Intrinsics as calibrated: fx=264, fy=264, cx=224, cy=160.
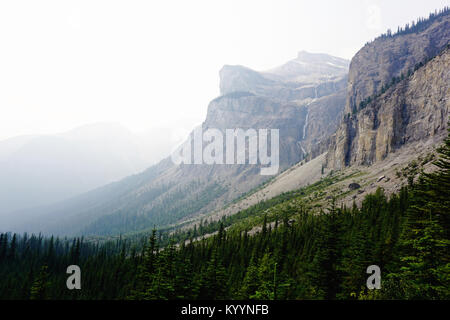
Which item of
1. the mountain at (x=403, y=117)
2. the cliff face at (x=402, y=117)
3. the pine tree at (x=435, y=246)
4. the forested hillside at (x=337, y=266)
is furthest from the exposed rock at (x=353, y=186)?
the pine tree at (x=435, y=246)

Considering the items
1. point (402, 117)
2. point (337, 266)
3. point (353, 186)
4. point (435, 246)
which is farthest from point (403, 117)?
point (435, 246)

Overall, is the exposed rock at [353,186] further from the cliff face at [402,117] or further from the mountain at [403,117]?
the cliff face at [402,117]

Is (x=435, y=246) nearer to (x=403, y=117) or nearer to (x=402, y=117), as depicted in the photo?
(x=402, y=117)

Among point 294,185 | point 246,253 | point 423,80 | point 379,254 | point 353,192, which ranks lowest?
point 246,253

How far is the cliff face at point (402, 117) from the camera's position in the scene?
434 ft

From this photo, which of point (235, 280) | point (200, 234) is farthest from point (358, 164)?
point (235, 280)

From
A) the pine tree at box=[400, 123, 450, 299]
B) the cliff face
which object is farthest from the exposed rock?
the pine tree at box=[400, 123, 450, 299]

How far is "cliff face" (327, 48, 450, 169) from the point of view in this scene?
434ft

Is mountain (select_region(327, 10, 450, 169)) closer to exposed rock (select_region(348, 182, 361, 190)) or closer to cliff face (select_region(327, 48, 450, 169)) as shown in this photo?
cliff face (select_region(327, 48, 450, 169))

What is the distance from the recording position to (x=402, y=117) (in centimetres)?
14988

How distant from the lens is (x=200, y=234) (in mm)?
158875
